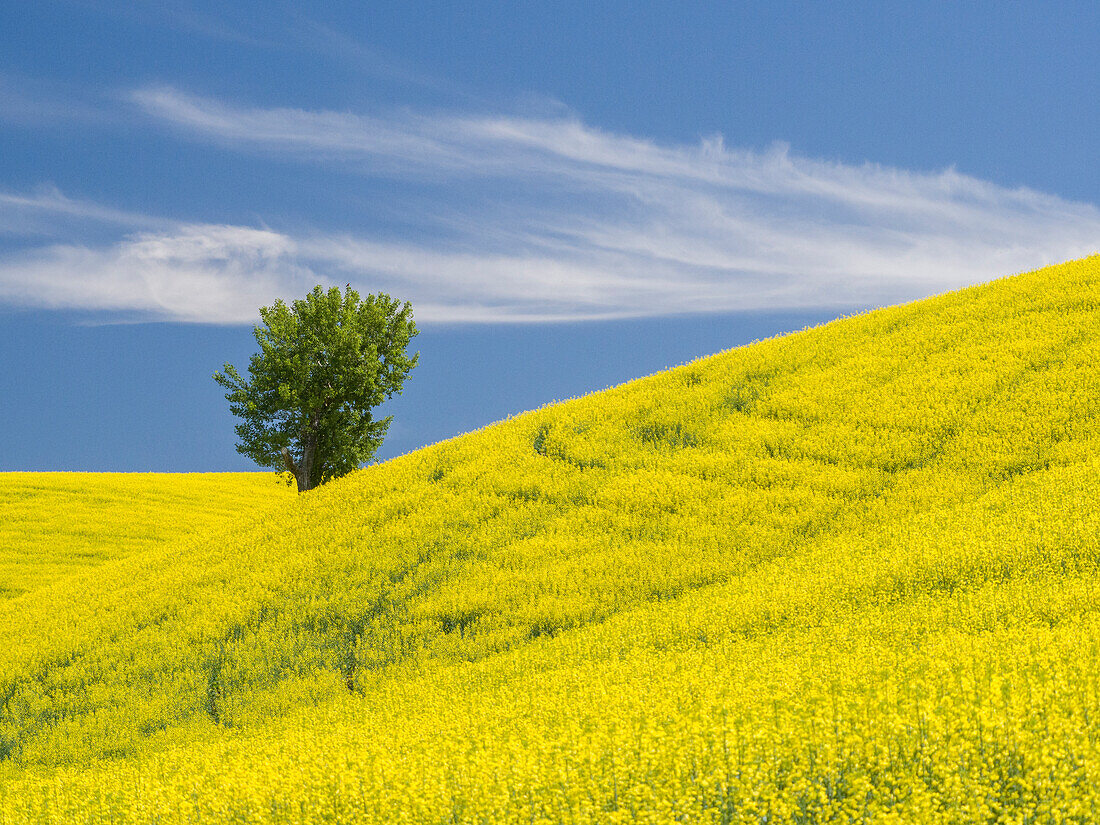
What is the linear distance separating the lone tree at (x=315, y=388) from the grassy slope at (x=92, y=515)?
3282 millimetres

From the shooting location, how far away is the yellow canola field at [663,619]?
25.0ft

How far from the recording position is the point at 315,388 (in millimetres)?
34562

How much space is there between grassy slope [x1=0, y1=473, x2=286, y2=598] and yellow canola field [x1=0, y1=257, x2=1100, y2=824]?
9.62m

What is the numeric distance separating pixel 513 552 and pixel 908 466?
10.4 meters

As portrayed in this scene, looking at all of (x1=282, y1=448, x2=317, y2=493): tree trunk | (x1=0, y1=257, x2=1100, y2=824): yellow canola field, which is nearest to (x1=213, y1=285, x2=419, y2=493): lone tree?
(x1=282, y1=448, x2=317, y2=493): tree trunk

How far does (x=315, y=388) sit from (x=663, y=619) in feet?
73.4

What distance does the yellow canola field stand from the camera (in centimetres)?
763

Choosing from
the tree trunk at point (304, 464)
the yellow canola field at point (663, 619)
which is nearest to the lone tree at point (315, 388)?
the tree trunk at point (304, 464)

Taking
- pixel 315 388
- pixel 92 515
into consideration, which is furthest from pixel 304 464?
pixel 92 515

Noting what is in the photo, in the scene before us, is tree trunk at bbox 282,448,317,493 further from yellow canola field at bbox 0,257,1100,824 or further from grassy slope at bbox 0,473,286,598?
yellow canola field at bbox 0,257,1100,824

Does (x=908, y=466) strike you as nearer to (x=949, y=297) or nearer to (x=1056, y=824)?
(x=949, y=297)

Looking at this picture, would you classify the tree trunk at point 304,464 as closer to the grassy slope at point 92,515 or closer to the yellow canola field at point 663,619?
the grassy slope at point 92,515

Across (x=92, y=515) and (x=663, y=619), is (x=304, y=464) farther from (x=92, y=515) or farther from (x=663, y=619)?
(x=663, y=619)

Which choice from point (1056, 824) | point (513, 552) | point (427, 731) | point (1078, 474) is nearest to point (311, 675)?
point (513, 552)
